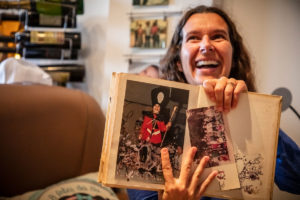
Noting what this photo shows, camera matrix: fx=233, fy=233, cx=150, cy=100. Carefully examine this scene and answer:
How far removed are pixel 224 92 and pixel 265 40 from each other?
0.47m

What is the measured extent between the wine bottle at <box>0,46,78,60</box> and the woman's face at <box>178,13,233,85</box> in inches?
34.0

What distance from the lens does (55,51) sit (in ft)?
4.13

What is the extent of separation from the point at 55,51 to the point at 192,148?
1072 mm

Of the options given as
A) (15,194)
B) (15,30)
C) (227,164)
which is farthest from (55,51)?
(227,164)

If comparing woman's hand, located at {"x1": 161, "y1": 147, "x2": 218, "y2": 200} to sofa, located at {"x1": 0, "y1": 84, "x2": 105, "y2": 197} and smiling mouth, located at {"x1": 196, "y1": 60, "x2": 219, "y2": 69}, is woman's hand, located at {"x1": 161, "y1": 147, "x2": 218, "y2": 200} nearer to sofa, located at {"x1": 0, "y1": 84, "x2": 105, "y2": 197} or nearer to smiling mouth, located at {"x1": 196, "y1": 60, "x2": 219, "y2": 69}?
smiling mouth, located at {"x1": 196, "y1": 60, "x2": 219, "y2": 69}

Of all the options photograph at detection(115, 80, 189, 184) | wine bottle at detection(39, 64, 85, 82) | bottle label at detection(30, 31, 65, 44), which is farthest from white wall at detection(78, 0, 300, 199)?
photograph at detection(115, 80, 189, 184)

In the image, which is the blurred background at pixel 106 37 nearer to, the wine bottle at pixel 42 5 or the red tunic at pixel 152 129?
the wine bottle at pixel 42 5

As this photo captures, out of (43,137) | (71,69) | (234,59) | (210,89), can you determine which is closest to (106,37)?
(71,69)

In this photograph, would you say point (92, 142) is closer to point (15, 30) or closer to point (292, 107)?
point (292, 107)

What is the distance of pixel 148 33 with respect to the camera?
1191 millimetres

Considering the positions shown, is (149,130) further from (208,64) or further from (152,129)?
(208,64)

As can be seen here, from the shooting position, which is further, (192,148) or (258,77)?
(258,77)

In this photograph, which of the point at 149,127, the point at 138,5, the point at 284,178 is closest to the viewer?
the point at 149,127

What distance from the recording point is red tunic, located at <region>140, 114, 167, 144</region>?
0.43m
